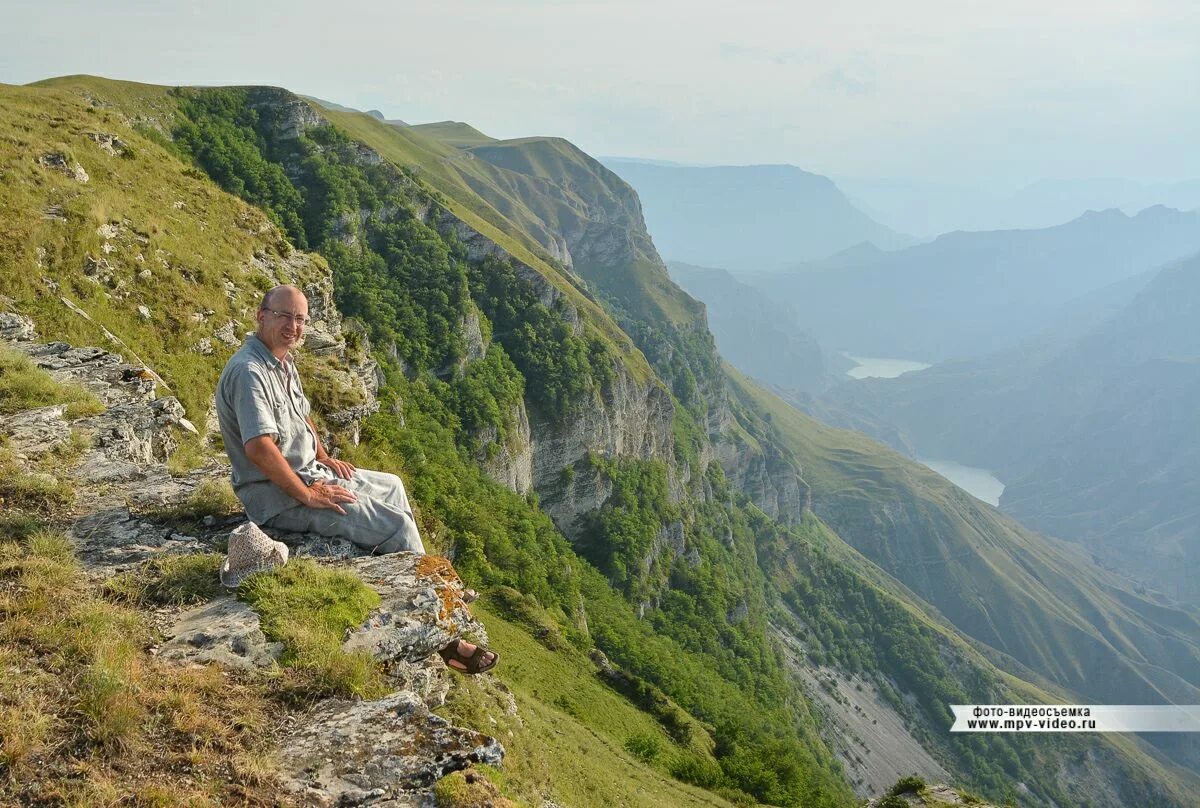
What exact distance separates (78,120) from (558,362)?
2269 inches

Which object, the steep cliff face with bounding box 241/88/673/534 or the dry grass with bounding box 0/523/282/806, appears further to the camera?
the steep cliff face with bounding box 241/88/673/534

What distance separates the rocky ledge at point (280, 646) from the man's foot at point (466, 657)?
0.28 metres

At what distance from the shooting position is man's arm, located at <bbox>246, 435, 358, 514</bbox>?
7574 millimetres

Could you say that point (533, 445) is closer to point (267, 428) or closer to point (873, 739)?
point (267, 428)

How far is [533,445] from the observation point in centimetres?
7850

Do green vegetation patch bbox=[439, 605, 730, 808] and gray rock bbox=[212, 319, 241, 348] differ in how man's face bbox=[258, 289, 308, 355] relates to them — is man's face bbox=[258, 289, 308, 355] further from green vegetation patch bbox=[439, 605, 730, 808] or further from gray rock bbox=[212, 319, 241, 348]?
gray rock bbox=[212, 319, 241, 348]

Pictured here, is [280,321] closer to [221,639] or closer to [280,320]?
[280,320]

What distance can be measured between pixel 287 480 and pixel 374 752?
3.53 metres

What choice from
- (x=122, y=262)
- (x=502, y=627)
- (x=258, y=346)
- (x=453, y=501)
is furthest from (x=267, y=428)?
(x=453, y=501)

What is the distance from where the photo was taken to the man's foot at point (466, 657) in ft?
26.1

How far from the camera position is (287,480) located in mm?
7770

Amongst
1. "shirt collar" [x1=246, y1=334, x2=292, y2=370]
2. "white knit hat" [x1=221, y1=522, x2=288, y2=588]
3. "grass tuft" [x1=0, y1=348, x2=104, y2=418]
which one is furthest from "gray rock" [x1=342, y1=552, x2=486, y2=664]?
"grass tuft" [x1=0, y1=348, x2=104, y2=418]

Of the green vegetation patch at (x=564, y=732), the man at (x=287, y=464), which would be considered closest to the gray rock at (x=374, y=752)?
the green vegetation patch at (x=564, y=732)

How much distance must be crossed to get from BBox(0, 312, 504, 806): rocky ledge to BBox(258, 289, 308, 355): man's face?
259 cm
